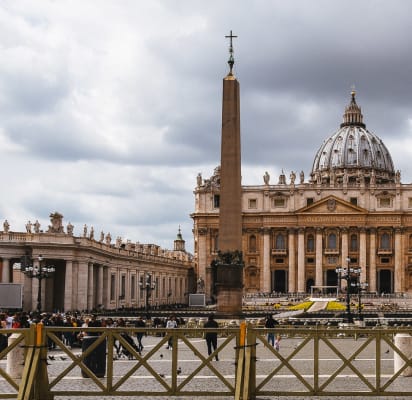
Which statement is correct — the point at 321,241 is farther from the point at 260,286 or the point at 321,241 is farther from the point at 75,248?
the point at 75,248

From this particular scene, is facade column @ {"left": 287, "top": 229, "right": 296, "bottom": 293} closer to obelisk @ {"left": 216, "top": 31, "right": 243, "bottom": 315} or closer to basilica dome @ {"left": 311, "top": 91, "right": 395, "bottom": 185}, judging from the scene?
basilica dome @ {"left": 311, "top": 91, "right": 395, "bottom": 185}

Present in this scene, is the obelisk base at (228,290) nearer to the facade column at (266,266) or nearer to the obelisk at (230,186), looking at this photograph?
the obelisk at (230,186)

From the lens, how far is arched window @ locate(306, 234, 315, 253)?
109750 mm

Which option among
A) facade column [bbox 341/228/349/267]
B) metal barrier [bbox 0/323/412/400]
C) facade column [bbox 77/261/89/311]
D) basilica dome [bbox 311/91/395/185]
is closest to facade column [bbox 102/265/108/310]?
facade column [bbox 77/261/89/311]

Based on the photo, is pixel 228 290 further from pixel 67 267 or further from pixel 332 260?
pixel 332 260

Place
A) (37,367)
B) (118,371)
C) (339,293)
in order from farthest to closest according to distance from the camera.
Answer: (339,293)
(118,371)
(37,367)

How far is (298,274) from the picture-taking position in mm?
108438

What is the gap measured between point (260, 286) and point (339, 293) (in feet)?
49.0

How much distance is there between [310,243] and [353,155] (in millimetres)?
37880

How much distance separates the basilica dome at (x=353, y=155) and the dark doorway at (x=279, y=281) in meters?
31.5

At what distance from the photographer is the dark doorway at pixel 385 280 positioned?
354 feet

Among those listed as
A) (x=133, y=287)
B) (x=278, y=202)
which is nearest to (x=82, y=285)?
(x=133, y=287)

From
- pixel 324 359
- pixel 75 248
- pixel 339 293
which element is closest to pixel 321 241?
pixel 339 293

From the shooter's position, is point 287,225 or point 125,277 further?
point 287,225
